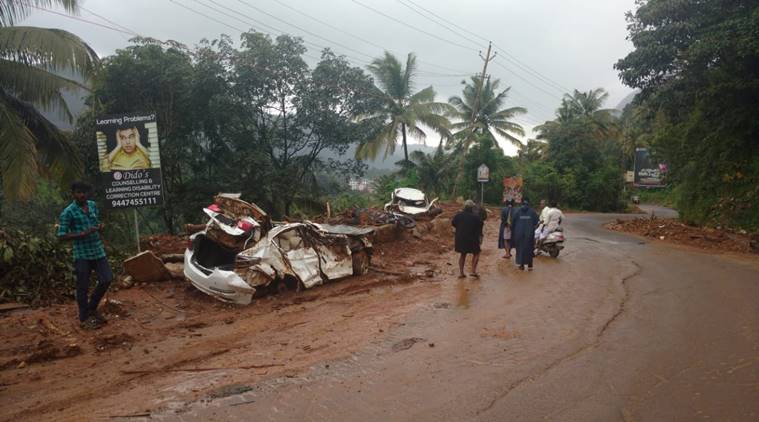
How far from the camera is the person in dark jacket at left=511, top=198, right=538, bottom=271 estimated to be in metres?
11.6

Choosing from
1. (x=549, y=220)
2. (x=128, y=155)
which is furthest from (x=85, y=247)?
(x=549, y=220)

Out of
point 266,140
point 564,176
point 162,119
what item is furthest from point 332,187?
point 564,176

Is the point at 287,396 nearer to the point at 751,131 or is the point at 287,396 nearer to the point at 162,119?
the point at 162,119

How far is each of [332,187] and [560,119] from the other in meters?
34.2

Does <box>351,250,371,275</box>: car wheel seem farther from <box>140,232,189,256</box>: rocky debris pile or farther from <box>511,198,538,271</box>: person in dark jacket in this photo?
Result: <box>140,232,189,256</box>: rocky debris pile

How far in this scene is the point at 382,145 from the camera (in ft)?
107

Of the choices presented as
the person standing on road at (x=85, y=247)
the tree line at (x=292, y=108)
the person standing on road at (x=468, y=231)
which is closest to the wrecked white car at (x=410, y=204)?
the tree line at (x=292, y=108)

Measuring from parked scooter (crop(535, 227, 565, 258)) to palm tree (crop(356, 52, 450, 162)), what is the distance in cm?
1938

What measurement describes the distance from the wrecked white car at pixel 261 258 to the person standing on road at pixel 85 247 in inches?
66.6

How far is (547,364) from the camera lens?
18.0ft

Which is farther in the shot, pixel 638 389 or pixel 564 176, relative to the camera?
pixel 564 176

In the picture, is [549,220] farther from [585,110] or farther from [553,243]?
[585,110]

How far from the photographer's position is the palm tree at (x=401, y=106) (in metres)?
32.8

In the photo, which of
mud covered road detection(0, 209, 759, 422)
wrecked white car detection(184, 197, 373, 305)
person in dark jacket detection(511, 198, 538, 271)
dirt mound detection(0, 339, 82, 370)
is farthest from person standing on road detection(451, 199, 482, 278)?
dirt mound detection(0, 339, 82, 370)
